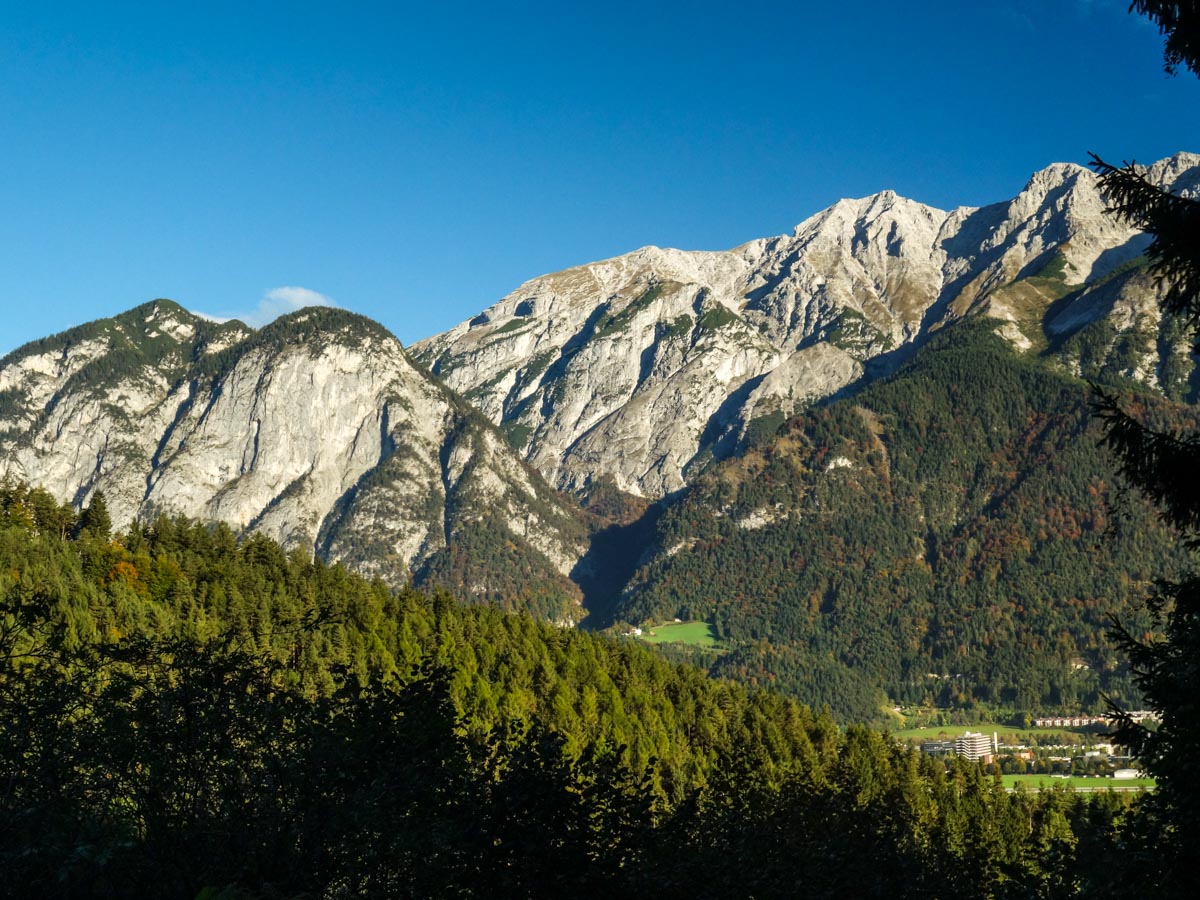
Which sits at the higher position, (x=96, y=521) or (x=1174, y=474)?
(x=96, y=521)

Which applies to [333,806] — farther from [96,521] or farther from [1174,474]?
[96,521]

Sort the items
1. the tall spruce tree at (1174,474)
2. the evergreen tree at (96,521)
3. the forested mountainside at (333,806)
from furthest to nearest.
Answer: the evergreen tree at (96,521) → the forested mountainside at (333,806) → the tall spruce tree at (1174,474)

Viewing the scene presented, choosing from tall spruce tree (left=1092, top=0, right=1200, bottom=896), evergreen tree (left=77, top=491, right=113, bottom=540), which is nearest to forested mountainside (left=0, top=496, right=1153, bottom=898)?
tall spruce tree (left=1092, top=0, right=1200, bottom=896)

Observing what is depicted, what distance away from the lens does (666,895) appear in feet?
74.3

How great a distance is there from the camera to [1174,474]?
17969mm

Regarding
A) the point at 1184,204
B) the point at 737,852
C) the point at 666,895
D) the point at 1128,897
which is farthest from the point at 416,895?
the point at 1184,204

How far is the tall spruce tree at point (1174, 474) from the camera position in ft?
59.2

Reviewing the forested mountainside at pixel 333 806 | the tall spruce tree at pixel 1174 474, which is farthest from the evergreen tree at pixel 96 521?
the tall spruce tree at pixel 1174 474

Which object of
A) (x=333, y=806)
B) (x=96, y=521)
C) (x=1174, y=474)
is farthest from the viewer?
(x=96, y=521)

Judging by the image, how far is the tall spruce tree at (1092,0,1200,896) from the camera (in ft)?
59.2

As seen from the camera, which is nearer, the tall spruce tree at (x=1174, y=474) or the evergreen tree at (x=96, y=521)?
the tall spruce tree at (x=1174, y=474)

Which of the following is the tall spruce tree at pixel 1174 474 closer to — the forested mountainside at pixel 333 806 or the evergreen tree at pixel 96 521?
the forested mountainside at pixel 333 806

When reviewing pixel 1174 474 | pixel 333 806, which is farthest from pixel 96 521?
pixel 1174 474

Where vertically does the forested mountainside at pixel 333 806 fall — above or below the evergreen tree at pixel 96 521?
below
